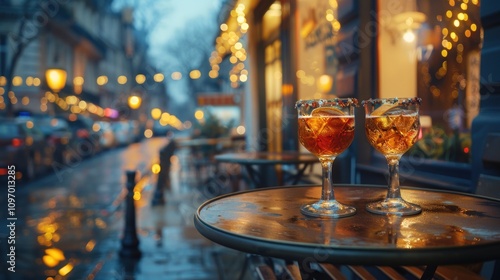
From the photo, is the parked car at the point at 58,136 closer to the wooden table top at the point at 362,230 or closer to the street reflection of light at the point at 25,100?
the street reflection of light at the point at 25,100

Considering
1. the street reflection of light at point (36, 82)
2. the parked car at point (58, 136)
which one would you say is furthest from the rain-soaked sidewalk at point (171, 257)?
the street reflection of light at point (36, 82)

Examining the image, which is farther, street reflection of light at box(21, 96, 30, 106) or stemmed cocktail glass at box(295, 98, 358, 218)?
street reflection of light at box(21, 96, 30, 106)

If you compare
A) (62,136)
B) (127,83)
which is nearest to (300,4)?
(62,136)

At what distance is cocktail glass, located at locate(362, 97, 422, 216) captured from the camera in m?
1.89

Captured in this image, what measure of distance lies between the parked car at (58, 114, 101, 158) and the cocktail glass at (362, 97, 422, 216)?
17.9 m

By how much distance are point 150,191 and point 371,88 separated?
7004mm

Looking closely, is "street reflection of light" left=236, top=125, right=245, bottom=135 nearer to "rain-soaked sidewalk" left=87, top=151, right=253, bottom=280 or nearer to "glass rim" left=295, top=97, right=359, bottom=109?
"rain-soaked sidewalk" left=87, top=151, right=253, bottom=280

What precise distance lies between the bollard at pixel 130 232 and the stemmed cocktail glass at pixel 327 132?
3.74 meters

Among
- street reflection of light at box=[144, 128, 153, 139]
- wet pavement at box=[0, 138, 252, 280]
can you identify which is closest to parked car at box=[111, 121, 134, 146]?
wet pavement at box=[0, 138, 252, 280]

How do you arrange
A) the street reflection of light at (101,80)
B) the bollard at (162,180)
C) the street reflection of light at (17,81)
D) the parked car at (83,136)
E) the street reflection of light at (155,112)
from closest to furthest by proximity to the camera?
the bollard at (162,180), the parked car at (83,136), the street reflection of light at (17,81), the street reflection of light at (101,80), the street reflection of light at (155,112)

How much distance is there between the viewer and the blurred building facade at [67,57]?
2397 cm

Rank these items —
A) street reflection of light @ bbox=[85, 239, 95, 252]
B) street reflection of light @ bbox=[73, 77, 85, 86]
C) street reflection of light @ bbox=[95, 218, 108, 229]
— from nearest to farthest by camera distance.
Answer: street reflection of light @ bbox=[85, 239, 95, 252] → street reflection of light @ bbox=[95, 218, 108, 229] → street reflection of light @ bbox=[73, 77, 85, 86]

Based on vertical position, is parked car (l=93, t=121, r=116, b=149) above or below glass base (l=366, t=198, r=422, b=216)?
below

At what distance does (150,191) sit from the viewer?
10.6 m
